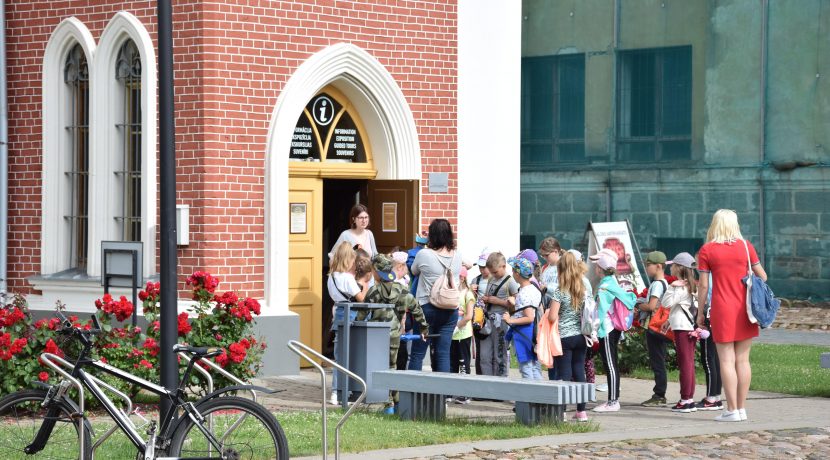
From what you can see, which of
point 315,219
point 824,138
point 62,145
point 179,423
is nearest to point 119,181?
point 62,145

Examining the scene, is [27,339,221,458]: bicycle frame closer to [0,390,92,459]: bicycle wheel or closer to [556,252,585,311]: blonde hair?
[0,390,92,459]: bicycle wheel

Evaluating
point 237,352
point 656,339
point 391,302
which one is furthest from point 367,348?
point 656,339

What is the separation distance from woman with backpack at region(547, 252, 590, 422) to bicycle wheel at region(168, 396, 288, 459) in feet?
15.7

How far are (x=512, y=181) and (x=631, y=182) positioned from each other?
12132 millimetres

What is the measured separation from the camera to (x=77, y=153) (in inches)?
661

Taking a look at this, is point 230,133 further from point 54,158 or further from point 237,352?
point 237,352

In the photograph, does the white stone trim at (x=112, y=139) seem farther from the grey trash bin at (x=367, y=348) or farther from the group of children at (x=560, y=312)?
the grey trash bin at (x=367, y=348)

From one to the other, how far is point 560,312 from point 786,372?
16.2 feet

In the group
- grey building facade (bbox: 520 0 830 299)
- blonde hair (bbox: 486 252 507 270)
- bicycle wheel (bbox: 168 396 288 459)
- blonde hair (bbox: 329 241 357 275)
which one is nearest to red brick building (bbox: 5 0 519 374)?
blonde hair (bbox: 329 241 357 275)

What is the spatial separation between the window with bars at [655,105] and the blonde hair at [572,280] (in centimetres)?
1641

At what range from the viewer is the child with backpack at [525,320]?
1329 centimetres

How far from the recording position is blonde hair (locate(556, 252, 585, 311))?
13.0 meters

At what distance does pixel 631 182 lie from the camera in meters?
29.8

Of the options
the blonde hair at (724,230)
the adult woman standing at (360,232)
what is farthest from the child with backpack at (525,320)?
the adult woman standing at (360,232)
